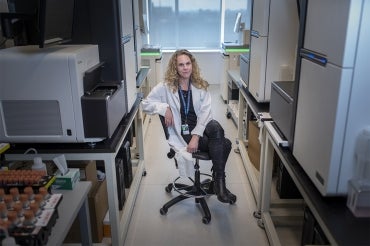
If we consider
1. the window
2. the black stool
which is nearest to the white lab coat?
the black stool

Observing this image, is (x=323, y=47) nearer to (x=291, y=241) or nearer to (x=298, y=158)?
(x=298, y=158)

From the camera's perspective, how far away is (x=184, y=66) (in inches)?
96.3

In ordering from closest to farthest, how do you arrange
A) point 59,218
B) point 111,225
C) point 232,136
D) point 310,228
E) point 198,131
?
point 59,218, point 310,228, point 111,225, point 198,131, point 232,136

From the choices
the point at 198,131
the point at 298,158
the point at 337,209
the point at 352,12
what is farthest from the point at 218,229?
the point at 352,12

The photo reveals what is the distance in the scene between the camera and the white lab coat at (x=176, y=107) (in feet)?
8.01

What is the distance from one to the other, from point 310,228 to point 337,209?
38 centimetres

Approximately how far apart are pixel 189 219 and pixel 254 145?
924 mm

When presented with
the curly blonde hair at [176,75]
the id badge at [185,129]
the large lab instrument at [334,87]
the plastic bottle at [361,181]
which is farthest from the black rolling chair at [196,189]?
the plastic bottle at [361,181]

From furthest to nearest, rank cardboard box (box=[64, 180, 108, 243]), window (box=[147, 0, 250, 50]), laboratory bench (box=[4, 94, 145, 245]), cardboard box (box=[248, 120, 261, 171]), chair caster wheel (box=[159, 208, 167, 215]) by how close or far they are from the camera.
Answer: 1. window (box=[147, 0, 250, 50])
2. cardboard box (box=[248, 120, 261, 171])
3. chair caster wheel (box=[159, 208, 167, 215])
4. cardboard box (box=[64, 180, 108, 243])
5. laboratory bench (box=[4, 94, 145, 245])

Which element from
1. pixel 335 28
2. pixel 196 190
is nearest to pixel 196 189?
pixel 196 190

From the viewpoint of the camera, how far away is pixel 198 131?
95.5 inches

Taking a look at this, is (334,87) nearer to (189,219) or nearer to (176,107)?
(176,107)

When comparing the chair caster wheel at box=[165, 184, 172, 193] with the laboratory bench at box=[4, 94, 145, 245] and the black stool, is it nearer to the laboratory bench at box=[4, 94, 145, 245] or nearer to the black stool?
the black stool

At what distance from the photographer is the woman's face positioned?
8.02 ft
